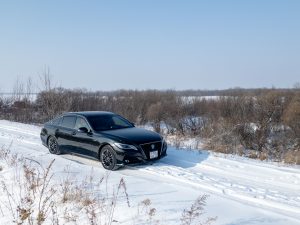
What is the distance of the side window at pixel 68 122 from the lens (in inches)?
466

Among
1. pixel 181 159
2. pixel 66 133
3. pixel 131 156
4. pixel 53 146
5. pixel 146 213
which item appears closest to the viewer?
pixel 146 213

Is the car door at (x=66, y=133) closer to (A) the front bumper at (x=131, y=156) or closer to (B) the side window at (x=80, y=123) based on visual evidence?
(B) the side window at (x=80, y=123)

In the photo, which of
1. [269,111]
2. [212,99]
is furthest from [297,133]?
[212,99]

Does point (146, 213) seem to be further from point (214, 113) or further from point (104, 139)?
point (214, 113)

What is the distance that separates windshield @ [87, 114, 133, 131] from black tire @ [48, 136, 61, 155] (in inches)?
74.5

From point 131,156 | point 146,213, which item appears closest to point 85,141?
point 131,156

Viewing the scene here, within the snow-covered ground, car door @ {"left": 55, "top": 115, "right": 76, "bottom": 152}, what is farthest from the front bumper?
car door @ {"left": 55, "top": 115, "right": 76, "bottom": 152}

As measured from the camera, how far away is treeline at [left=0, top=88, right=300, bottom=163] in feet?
78.7

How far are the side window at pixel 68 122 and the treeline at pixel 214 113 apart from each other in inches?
311

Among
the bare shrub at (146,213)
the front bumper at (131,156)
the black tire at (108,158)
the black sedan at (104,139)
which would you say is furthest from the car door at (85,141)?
the bare shrub at (146,213)

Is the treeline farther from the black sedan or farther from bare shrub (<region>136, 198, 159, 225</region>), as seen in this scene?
bare shrub (<region>136, 198, 159, 225</region>)

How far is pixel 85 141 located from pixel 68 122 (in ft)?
4.51

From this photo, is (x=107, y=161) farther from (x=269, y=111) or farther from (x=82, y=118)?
(x=269, y=111)

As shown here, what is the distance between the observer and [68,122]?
12039 millimetres
